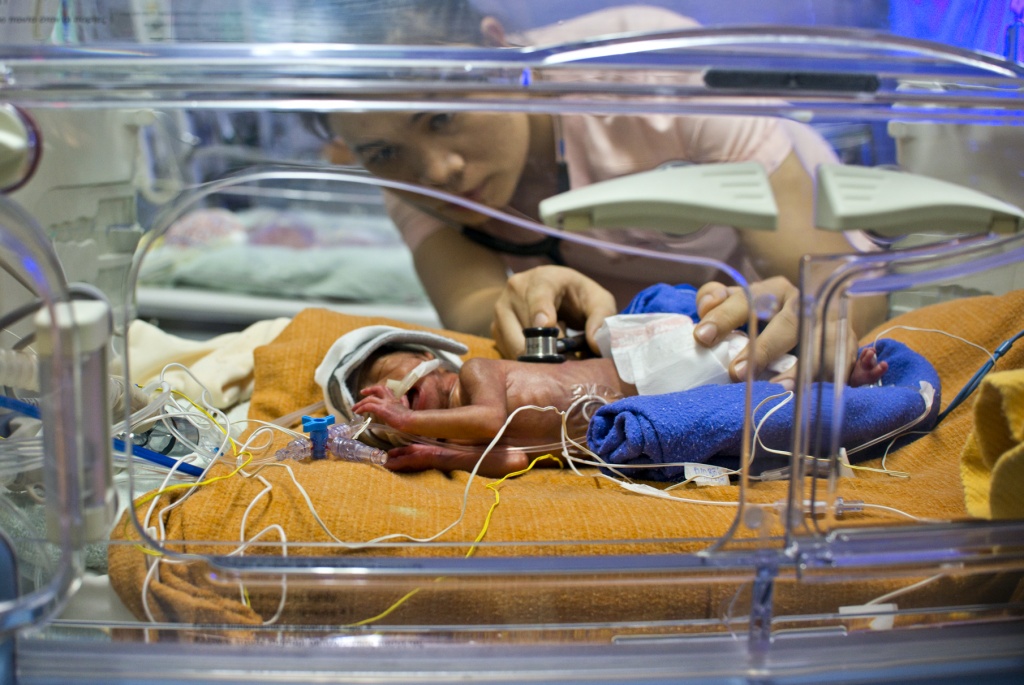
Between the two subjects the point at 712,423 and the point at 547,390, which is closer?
the point at 712,423

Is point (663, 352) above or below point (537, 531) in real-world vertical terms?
above

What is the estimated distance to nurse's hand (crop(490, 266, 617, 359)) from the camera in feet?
3.57

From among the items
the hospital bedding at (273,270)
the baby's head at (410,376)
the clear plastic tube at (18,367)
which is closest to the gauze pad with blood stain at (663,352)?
the baby's head at (410,376)

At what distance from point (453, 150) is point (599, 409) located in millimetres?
357

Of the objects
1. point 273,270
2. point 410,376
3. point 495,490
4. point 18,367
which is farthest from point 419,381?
point 273,270

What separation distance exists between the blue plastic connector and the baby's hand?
0.06m

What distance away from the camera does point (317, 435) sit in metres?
0.96

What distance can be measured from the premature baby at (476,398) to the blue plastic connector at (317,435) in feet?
0.19

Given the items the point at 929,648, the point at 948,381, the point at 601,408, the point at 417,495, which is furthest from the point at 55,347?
the point at 948,381

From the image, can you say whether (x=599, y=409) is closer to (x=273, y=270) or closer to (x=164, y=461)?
(x=164, y=461)

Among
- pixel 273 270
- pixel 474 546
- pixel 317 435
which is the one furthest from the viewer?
pixel 273 270

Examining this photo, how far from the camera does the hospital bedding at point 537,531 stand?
0.70m

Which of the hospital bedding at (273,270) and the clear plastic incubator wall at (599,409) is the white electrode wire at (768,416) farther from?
the hospital bedding at (273,270)

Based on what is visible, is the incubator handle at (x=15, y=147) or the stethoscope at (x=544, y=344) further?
the stethoscope at (x=544, y=344)
